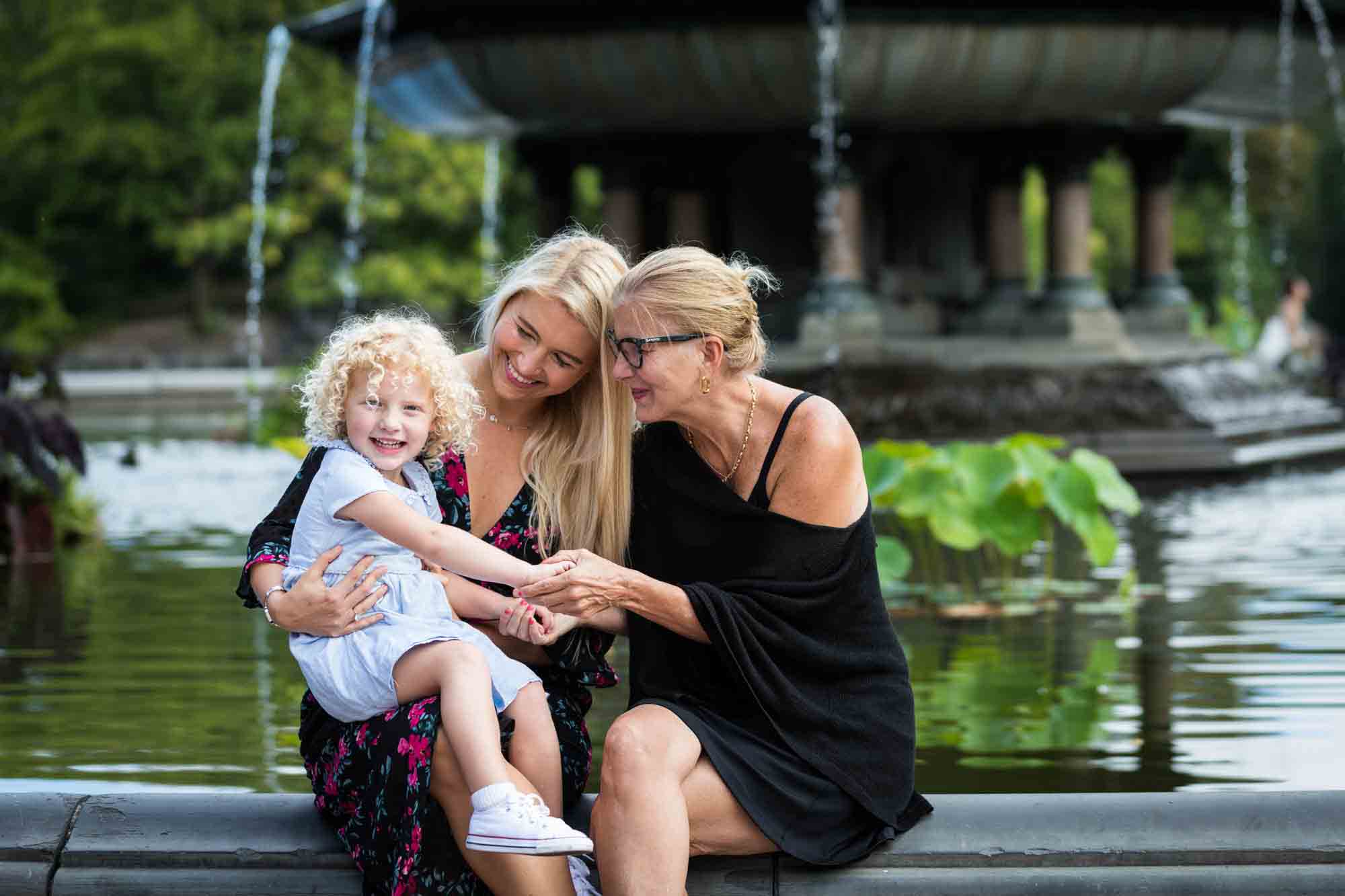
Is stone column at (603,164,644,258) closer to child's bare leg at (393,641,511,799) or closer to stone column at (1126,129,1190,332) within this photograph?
stone column at (1126,129,1190,332)

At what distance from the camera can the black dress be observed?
11.7 feet

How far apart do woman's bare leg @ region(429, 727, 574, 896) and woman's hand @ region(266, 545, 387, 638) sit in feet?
0.98

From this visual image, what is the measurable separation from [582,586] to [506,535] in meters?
0.37

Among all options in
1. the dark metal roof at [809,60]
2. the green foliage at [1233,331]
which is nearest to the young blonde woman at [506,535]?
the dark metal roof at [809,60]

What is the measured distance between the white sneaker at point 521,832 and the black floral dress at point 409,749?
0.17m

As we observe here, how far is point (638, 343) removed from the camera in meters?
3.65

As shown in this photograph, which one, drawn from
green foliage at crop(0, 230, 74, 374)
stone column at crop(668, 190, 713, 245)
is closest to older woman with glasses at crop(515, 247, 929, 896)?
stone column at crop(668, 190, 713, 245)

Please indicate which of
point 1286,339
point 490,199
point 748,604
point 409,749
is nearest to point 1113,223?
point 490,199

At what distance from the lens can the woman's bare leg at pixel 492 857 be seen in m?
3.42

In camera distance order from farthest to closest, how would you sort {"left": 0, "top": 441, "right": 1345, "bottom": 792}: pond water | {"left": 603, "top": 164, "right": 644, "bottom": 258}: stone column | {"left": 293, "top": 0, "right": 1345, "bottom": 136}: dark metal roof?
{"left": 603, "top": 164, "right": 644, "bottom": 258}: stone column < {"left": 293, "top": 0, "right": 1345, "bottom": 136}: dark metal roof < {"left": 0, "top": 441, "right": 1345, "bottom": 792}: pond water

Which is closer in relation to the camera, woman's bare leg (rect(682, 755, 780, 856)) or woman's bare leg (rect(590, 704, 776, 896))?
woman's bare leg (rect(590, 704, 776, 896))

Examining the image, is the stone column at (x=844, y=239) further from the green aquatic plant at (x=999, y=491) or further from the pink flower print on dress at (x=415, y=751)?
the pink flower print on dress at (x=415, y=751)

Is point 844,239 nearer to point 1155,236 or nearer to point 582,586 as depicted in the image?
point 1155,236

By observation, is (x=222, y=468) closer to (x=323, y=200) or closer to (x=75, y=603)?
(x=75, y=603)
